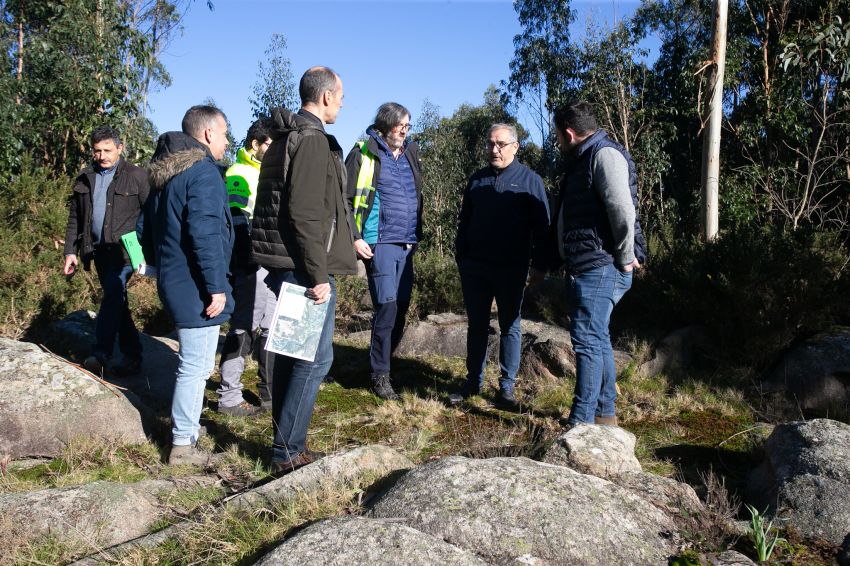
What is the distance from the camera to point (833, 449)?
3135 millimetres

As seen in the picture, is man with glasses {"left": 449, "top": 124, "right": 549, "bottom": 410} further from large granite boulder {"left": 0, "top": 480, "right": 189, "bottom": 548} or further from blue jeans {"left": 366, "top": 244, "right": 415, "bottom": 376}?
large granite boulder {"left": 0, "top": 480, "right": 189, "bottom": 548}

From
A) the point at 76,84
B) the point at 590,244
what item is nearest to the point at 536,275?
the point at 590,244

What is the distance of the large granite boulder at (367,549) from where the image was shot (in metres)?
2.18

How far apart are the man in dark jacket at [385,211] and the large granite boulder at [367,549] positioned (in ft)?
9.02

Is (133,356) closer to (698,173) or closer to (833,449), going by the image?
(833,449)

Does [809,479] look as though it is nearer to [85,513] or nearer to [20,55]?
[85,513]

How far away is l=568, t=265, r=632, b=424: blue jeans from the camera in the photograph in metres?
4.16

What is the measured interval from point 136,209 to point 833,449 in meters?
5.07

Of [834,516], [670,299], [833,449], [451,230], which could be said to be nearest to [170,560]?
[834,516]

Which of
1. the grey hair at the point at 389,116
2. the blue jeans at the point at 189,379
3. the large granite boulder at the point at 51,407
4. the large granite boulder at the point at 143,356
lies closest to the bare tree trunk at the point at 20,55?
the large granite boulder at the point at 143,356

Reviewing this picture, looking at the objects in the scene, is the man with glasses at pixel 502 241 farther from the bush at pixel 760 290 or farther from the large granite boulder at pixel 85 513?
the large granite boulder at pixel 85 513

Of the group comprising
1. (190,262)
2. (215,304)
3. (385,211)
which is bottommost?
(215,304)

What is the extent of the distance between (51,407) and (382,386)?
2295 millimetres

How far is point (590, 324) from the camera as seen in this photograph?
4172 mm
